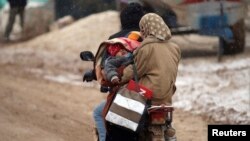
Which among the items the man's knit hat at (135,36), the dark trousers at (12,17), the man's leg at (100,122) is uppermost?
the man's knit hat at (135,36)

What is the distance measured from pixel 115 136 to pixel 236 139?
5.27 ft

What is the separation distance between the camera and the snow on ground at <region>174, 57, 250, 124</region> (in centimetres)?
871

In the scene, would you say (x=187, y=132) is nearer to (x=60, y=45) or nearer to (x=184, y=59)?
(x=184, y=59)

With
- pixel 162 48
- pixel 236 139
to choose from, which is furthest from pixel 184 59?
pixel 162 48

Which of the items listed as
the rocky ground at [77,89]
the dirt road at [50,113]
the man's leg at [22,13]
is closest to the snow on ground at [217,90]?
the rocky ground at [77,89]

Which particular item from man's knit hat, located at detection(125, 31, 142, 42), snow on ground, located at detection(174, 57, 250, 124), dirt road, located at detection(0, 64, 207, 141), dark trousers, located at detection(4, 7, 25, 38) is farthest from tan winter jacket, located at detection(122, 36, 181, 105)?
dark trousers, located at detection(4, 7, 25, 38)

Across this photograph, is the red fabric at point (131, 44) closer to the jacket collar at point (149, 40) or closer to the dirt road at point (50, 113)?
the jacket collar at point (149, 40)

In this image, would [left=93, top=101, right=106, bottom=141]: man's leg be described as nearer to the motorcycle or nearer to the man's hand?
the motorcycle

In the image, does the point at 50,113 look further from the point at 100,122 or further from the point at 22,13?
the point at 22,13

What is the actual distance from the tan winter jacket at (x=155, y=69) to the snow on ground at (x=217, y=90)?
3.71m

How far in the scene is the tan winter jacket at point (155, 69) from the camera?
15.4 feet

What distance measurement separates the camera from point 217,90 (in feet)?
32.4

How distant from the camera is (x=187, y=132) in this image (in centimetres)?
796

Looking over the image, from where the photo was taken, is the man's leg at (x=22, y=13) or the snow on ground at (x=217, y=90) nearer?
the snow on ground at (x=217, y=90)
